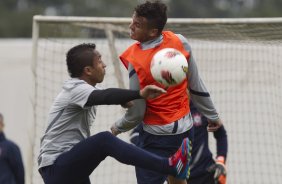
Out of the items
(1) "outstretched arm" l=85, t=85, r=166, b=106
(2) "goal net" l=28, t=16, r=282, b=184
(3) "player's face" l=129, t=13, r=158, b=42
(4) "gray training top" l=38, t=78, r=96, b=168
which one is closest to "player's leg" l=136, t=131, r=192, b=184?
(4) "gray training top" l=38, t=78, r=96, b=168

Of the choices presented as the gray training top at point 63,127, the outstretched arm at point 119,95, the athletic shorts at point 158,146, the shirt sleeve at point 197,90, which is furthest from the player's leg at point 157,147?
the outstretched arm at point 119,95

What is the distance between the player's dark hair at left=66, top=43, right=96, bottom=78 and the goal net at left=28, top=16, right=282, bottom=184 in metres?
3.23

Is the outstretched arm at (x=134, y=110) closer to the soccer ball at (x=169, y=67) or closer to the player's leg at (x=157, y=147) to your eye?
the player's leg at (x=157, y=147)

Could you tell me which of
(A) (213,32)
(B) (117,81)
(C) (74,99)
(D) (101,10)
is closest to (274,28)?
(A) (213,32)

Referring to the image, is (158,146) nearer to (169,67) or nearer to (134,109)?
(134,109)

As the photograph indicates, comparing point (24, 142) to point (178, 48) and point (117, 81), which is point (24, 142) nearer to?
point (117, 81)

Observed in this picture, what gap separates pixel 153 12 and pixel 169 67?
67 centimetres

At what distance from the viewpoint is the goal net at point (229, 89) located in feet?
37.0

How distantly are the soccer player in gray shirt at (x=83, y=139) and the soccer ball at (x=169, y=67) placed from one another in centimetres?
15

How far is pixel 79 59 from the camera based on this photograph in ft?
24.6

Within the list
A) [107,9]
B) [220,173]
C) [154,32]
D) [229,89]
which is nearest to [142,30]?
[154,32]

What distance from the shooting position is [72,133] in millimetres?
7488

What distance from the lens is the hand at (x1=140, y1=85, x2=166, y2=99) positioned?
683cm

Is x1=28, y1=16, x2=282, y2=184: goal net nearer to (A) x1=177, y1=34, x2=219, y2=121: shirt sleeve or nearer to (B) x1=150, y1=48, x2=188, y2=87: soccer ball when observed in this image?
(A) x1=177, y1=34, x2=219, y2=121: shirt sleeve
